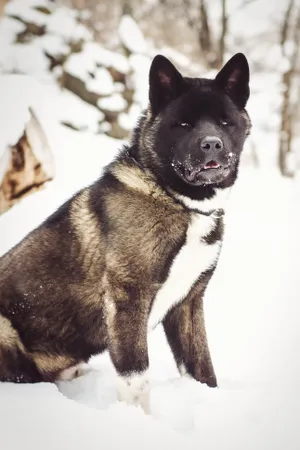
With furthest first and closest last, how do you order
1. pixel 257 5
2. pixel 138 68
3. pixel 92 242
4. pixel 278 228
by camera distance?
pixel 138 68
pixel 257 5
pixel 278 228
pixel 92 242

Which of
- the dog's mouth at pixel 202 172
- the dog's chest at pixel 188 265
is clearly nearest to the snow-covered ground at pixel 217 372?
the dog's chest at pixel 188 265

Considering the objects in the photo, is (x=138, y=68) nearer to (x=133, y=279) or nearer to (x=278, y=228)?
(x=278, y=228)

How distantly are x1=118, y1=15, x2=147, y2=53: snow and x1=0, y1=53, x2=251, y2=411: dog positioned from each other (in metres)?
4.06

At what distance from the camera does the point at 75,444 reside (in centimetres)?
174

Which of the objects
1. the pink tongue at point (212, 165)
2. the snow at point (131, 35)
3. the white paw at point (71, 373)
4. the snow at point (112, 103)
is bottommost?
the white paw at point (71, 373)

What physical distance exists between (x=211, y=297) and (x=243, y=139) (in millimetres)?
1751

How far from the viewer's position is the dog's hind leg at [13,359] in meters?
2.15

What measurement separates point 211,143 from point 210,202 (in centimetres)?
35

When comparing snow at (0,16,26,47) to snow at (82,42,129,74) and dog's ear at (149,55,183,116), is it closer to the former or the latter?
snow at (82,42,129,74)

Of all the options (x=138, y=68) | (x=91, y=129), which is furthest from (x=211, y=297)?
(x=138, y=68)

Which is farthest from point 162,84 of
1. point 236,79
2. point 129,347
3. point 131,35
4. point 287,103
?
point 287,103

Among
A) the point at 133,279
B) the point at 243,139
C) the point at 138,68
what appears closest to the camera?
the point at 133,279

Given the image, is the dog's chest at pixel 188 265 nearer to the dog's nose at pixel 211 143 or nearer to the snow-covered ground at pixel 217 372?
the dog's nose at pixel 211 143

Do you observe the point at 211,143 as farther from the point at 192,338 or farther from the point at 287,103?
the point at 287,103
